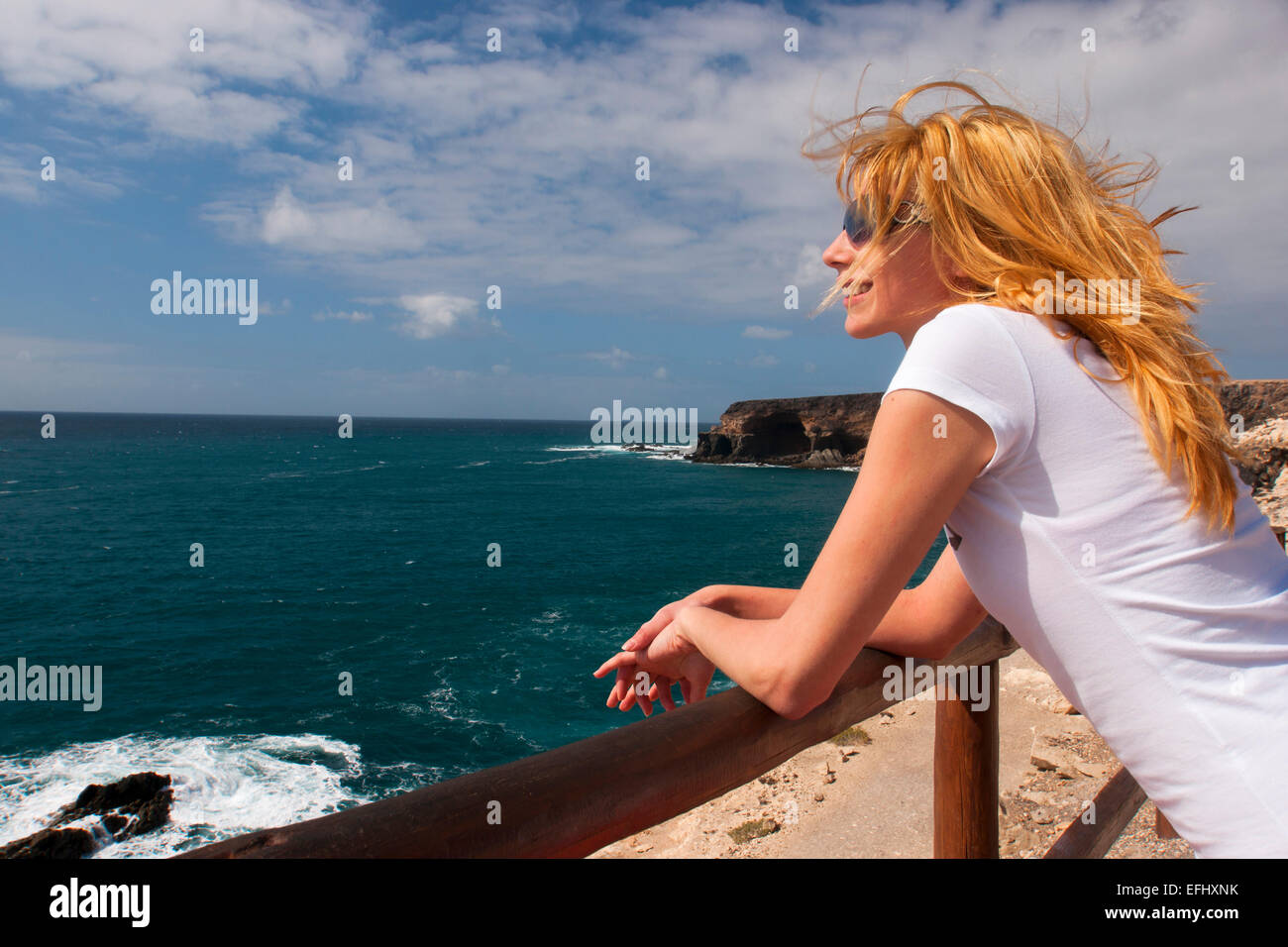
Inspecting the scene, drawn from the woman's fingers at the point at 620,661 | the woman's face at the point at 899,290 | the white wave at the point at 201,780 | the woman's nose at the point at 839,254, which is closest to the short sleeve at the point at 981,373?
the woman's face at the point at 899,290

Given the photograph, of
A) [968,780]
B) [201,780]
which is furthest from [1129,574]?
[201,780]

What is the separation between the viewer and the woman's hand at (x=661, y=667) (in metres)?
1.77

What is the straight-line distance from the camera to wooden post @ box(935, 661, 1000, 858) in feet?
8.00

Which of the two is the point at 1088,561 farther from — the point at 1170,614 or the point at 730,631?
the point at 730,631

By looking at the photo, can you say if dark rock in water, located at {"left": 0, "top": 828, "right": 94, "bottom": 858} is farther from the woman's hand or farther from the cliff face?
the cliff face

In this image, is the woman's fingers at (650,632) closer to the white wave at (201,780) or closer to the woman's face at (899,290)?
→ the woman's face at (899,290)

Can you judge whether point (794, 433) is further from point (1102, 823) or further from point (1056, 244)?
point (1056, 244)

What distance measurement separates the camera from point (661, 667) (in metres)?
1.83

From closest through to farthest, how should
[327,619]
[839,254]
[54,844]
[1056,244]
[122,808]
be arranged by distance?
1. [1056,244]
2. [839,254]
3. [54,844]
4. [122,808]
5. [327,619]

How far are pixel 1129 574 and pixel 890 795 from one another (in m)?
12.0

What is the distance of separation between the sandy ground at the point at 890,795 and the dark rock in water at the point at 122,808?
912 cm

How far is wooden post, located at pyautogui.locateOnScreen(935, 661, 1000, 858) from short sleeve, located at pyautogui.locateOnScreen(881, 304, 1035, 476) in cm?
150

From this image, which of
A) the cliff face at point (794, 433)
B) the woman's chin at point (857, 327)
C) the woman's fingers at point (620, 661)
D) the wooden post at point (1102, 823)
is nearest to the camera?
the woman's chin at point (857, 327)
